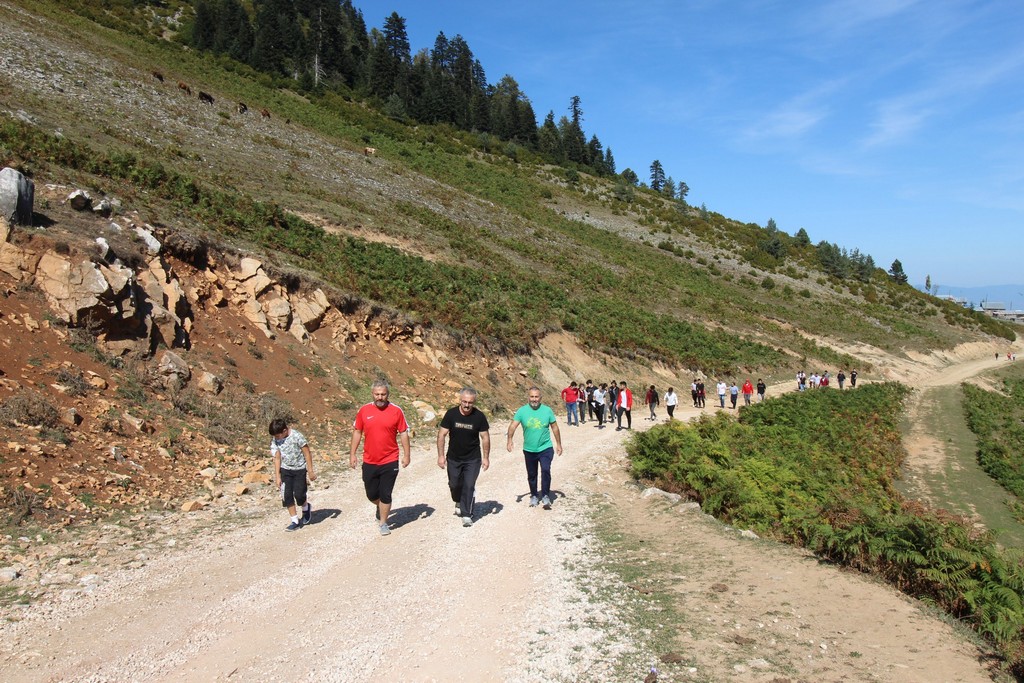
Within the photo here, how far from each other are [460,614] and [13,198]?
12.3 m

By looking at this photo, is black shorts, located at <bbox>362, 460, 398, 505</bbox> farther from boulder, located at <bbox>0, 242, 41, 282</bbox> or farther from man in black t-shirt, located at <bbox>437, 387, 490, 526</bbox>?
boulder, located at <bbox>0, 242, 41, 282</bbox>

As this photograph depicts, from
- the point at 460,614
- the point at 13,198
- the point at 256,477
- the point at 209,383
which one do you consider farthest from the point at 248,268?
the point at 460,614

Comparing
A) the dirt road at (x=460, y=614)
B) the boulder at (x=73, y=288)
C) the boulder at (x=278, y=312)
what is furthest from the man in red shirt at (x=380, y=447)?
the boulder at (x=278, y=312)

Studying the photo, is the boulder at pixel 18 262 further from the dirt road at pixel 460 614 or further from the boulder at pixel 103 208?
the dirt road at pixel 460 614

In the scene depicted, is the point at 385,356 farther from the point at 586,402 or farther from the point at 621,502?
the point at 621,502

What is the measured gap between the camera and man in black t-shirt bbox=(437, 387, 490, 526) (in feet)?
27.0

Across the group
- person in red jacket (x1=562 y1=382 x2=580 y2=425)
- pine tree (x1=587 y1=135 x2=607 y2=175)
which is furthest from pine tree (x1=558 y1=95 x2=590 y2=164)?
person in red jacket (x1=562 y1=382 x2=580 y2=425)

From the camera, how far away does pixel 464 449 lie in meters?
8.22

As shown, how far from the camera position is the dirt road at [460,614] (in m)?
4.67

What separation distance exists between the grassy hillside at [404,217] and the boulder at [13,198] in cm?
420

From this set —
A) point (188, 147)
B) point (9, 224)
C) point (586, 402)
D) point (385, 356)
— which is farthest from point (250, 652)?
point (188, 147)

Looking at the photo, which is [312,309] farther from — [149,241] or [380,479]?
[380,479]

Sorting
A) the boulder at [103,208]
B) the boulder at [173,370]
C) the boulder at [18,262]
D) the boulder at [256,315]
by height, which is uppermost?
the boulder at [103,208]

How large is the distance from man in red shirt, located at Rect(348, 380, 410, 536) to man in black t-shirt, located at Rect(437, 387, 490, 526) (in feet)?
2.24
